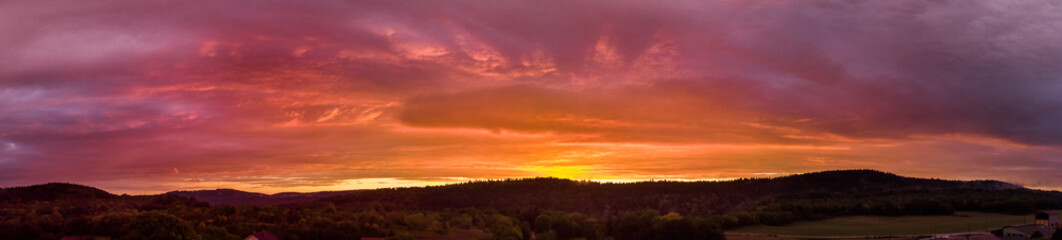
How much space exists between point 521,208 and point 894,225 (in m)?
79.2

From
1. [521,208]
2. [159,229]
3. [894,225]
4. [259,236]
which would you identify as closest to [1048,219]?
[894,225]

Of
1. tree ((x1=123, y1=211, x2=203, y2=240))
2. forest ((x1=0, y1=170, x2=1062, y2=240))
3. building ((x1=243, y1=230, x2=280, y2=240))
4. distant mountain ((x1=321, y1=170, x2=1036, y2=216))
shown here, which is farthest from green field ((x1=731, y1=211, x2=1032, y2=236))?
tree ((x1=123, y1=211, x2=203, y2=240))

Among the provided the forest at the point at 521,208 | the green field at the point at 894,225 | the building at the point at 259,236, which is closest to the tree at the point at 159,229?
the forest at the point at 521,208

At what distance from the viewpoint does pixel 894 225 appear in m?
101

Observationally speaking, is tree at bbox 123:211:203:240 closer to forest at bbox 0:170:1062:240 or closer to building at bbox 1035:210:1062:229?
forest at bbox 0:170:1062:240

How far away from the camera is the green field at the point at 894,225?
92.3m

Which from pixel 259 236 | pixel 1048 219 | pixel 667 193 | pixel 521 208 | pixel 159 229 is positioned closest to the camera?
pixel 159 229

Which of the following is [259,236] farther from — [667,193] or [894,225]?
[667,193]

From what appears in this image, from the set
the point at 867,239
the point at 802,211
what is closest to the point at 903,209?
the point at 802,211

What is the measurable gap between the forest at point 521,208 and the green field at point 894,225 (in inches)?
178

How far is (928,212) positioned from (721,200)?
55460 mm

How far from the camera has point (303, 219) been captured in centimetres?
10306

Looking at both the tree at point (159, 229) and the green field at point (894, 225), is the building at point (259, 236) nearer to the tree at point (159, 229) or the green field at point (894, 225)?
the tree at point (159, 229)

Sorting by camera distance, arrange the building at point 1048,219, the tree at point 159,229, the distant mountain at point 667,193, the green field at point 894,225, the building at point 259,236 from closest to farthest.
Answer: the tree at point 159,229, the building at point 259,236, the building at point 1048,219, the green field at point 894,225, the distant mountain at point 667,193
